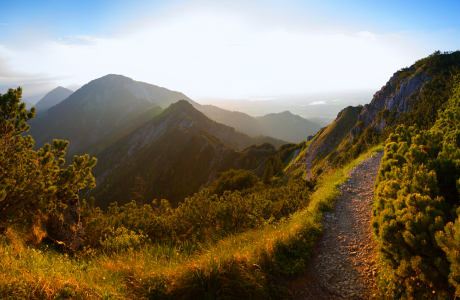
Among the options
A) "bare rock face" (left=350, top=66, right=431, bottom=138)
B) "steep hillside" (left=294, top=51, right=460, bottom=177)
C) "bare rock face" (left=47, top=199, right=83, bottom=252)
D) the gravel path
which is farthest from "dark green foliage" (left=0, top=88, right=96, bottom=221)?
"bare rock face" (left=350, top=66, right=431, bottom=138)

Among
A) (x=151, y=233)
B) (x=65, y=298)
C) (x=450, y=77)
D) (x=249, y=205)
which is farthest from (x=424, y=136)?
(x=450, y=77)

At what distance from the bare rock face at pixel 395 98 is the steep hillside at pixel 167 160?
3275 centimetres

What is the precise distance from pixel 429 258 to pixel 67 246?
12228 millimetres

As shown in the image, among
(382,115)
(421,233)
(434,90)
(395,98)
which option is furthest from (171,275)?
(395,98)

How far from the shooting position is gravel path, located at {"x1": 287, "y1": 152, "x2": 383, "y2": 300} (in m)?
4.70

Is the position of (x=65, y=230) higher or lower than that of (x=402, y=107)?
lower

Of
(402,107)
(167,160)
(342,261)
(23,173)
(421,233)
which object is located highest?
(402,107)

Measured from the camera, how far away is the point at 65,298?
3.47 meters

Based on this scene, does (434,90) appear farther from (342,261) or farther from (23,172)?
(23,172)

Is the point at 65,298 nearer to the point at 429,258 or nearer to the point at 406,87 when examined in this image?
the point at 429,258

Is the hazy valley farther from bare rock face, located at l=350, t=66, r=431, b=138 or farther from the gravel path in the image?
bare rock face, located at l=350, t=66, r=431, b=138

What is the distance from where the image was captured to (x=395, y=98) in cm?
4047

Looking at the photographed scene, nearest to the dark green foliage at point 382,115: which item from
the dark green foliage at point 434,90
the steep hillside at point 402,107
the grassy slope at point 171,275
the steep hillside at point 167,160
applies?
the steep hillside at point 402,107

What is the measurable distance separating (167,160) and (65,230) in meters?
73.8
